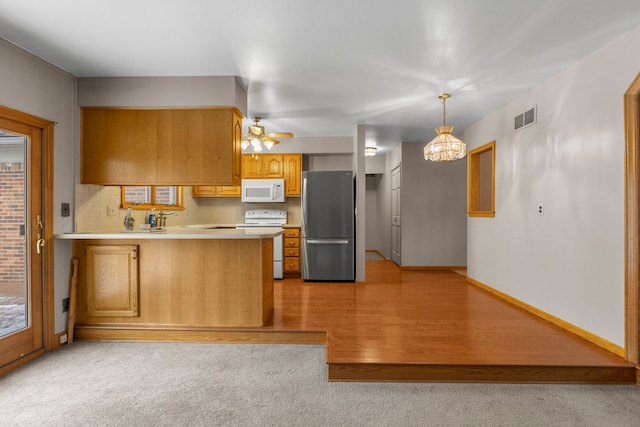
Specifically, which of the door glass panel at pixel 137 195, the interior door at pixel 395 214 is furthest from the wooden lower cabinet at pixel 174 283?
the interior door at pixel 395 214

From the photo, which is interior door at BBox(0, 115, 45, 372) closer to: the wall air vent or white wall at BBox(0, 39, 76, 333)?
white wall at BBox(0, 39, 76, 333)

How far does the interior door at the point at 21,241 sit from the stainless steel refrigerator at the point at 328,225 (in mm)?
3306

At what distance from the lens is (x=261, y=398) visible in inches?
88.9

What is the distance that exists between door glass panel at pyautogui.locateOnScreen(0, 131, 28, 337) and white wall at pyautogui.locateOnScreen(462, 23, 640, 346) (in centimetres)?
460

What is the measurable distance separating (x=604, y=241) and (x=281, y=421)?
2.75m

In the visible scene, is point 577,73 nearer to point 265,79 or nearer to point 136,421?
point 265,79

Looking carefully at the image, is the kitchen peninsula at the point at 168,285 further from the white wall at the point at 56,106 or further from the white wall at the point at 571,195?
the white wall at the point at 571,195

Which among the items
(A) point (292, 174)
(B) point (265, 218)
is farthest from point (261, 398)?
(A) point (292, 174)

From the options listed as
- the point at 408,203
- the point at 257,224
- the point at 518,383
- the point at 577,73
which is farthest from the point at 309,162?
the point at 518,383

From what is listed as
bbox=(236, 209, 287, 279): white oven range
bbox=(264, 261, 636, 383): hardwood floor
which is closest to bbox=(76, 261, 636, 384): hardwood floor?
bbox=(264, 261, 636, 383): hardwood floor

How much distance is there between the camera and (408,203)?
21.5 ft

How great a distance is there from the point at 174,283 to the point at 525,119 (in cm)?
400

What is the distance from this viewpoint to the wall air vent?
3.73 meters

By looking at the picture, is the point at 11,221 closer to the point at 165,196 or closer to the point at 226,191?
the point at 165,196
